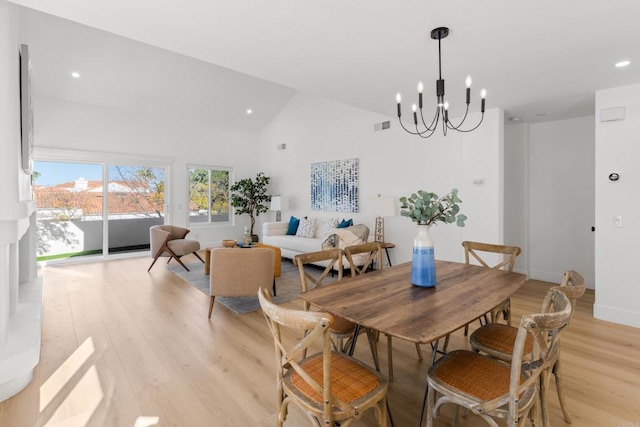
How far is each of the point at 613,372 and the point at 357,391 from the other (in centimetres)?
232

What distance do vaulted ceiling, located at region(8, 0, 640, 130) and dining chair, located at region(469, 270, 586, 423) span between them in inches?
66.5

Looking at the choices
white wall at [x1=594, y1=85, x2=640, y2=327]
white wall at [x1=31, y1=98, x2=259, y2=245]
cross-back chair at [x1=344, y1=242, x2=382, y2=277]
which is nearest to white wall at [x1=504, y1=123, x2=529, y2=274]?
white wall at [x1=594, y1=85, x2=640, y2=327]

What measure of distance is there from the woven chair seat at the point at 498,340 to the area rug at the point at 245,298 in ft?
8.09

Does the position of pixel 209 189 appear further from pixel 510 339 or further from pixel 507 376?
pixel 507 376

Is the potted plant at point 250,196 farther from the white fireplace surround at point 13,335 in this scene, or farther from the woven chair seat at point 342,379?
the woven chair seat at point 342,379

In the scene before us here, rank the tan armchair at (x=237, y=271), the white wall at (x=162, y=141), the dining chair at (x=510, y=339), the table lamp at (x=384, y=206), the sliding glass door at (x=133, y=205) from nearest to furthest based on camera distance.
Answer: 1. the dining chair at (x=510, y=339)
2. the tan armchair at (x=237, y=271)
3. the table lamp at (x=384, y=206)
4. the white wall at (x=162, y=141)
5. the sliding glass door at (x=133, y=205)

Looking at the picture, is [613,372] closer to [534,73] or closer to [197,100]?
[534,73]

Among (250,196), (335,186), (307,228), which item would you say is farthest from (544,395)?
(250,196)

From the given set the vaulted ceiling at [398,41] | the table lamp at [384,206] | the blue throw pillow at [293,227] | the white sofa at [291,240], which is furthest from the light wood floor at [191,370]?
the blue throw pillow at [293,227]

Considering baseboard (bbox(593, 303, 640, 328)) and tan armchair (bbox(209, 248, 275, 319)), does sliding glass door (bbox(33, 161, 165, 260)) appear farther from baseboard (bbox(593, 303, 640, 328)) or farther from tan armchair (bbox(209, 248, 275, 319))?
baseboard (bbox(593, 303, 640, 328))

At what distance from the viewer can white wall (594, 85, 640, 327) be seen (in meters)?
3.22

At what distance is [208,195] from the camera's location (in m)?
7.84

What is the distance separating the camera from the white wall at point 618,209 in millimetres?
3219

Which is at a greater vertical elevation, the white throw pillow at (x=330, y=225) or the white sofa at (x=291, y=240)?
the white throw pillow at (x=330, y=225)
